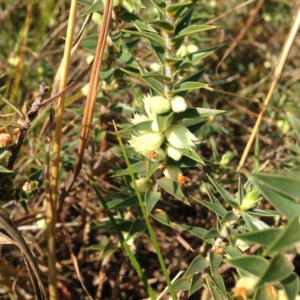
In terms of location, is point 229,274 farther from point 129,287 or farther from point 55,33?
point 55,33

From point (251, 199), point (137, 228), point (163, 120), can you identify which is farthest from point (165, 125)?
point (137, 228)

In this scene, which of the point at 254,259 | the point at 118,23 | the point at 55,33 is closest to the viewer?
the point at 254,259

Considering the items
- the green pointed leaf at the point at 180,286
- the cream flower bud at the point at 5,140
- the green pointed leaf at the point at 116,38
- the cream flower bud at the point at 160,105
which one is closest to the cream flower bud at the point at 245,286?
the green pointed leaf at the point at 180,286

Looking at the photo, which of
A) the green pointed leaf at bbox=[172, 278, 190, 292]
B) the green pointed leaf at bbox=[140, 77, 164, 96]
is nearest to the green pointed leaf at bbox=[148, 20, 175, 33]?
the green pointed leaf at bbox=[140, 77, 164, 96]

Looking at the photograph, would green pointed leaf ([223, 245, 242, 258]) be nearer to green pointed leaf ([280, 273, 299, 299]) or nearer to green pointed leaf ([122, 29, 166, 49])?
green pointed leaf ([280, 273, 299, 299])

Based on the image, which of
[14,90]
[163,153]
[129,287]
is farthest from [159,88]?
[14,90]

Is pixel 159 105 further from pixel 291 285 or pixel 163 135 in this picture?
pixel 291 285

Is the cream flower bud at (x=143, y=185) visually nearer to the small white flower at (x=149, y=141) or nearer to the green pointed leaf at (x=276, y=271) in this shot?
the small white flower at (x=149, y=141)
